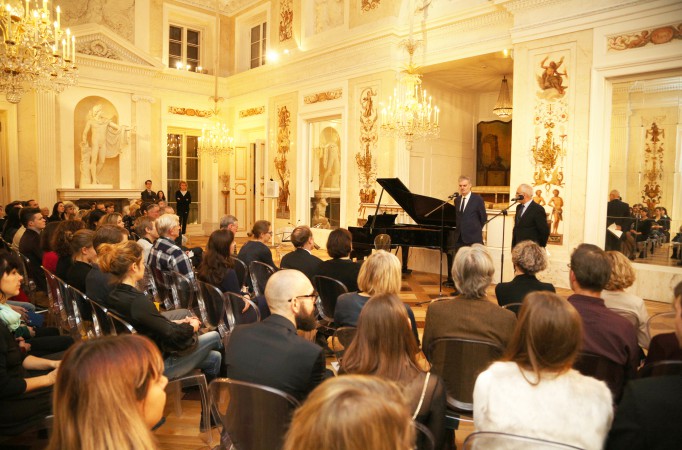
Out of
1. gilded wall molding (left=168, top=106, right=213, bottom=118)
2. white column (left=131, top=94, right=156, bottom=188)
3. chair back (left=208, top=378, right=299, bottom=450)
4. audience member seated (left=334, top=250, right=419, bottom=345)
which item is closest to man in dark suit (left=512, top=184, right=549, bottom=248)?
audience member seated (left=334, top=250, right=419, bottom=345)

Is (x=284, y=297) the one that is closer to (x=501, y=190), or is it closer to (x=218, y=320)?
(x=218, y=320)

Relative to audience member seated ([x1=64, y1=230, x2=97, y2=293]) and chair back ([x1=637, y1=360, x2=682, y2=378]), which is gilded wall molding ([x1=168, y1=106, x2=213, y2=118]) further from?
chair back ([x1=637, y1=360, x2=682, y2=378])

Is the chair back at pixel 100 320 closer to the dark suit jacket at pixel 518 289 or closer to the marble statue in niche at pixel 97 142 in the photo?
the dark suit jacket at pixel 518 289

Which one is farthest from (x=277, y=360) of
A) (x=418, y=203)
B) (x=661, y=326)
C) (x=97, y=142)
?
(x=97, y=142)

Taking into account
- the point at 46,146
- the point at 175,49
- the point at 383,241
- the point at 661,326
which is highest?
the point at 175,49

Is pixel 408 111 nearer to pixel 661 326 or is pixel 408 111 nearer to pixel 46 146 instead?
pixel 661 326

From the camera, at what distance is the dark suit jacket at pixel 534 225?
5.65 metres

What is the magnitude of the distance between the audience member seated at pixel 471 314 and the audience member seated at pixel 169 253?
7.18 ft

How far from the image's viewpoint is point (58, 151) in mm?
10992

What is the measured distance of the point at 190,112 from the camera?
1301cm

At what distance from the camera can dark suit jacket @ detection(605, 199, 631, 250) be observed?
21.6ft

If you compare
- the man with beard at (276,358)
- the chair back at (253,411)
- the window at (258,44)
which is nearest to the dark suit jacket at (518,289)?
the man with beard at (276,358)

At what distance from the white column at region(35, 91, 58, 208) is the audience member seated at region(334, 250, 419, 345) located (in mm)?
10164

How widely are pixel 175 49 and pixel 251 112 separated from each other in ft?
9.02
